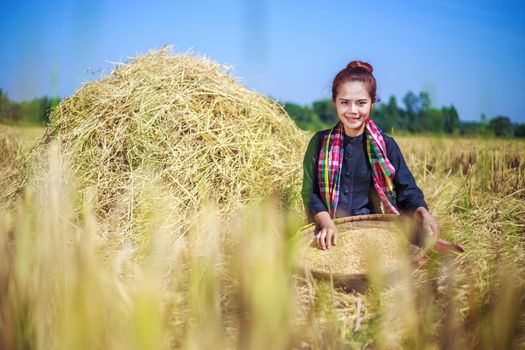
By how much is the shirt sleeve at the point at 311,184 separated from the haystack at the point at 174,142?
474mm

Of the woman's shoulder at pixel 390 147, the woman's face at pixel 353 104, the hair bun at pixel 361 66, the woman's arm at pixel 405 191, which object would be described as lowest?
the woman's arm at pixel 405 191

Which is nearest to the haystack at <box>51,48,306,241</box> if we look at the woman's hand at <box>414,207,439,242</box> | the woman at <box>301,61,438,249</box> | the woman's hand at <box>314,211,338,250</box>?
the woman at <box>301,61,438,249</box>

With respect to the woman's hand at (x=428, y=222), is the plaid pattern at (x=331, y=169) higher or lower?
higher

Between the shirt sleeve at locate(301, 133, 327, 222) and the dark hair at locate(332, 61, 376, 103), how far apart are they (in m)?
0.38

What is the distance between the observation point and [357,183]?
9.55 ft

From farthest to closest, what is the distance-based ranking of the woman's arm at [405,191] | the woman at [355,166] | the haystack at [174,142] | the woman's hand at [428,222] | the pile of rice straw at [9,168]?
1. the pile of rice straw at [9,168]
2. the haystack at [174,142]
3. the woman at [355,166]
4. the woman's arm at [405,191]
5. the woman's hand at [428,222]

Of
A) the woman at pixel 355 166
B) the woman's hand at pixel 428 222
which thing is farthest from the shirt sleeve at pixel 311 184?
the woman's hand at pixel 428 222

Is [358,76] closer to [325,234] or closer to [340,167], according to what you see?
[340,167]

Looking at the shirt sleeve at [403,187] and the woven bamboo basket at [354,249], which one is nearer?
the woven bamboo basket at [354,249]

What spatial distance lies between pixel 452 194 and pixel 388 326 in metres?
2.67

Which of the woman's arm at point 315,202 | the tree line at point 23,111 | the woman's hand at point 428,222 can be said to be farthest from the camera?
the woman's arm at point 315,202

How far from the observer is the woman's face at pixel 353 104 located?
2686 millimetres

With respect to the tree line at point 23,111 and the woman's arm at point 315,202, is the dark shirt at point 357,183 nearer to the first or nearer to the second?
the woman's arm at point 315,202

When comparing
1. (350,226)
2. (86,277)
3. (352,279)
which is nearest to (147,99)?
Result: (350,226)
